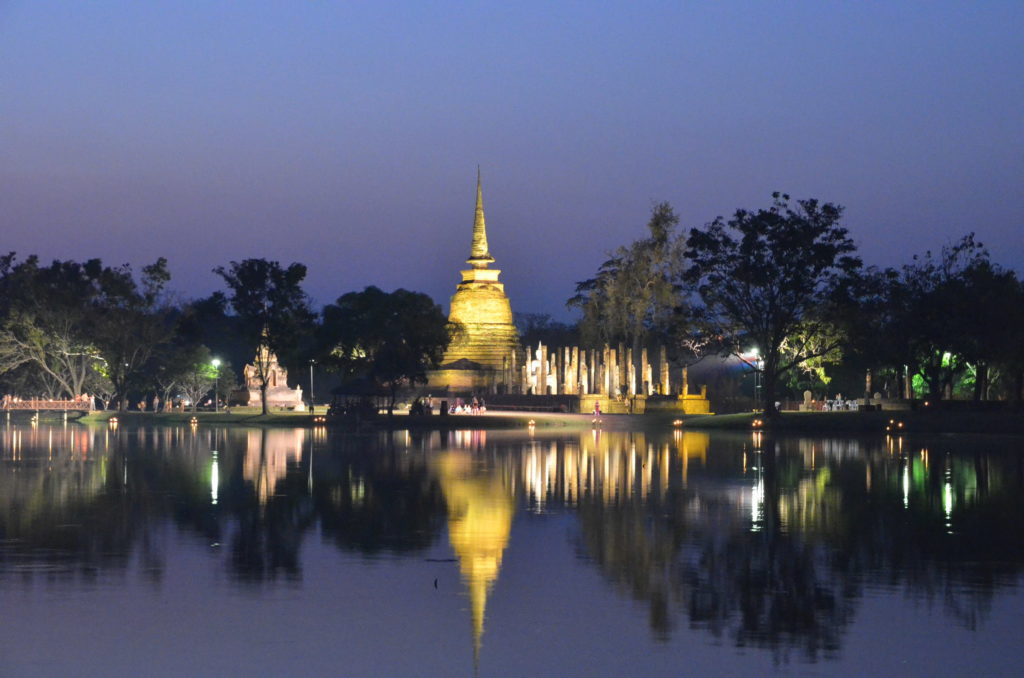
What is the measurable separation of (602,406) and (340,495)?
180 ft

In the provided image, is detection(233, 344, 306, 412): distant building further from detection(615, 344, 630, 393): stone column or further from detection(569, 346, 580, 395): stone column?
detection(615, 344, 630, 393): stone column

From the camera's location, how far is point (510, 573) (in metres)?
17.2

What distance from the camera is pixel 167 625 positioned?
14.0 m

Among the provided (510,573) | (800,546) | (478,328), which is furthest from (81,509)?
(478,328)

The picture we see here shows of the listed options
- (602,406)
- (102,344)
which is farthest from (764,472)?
(102,344)

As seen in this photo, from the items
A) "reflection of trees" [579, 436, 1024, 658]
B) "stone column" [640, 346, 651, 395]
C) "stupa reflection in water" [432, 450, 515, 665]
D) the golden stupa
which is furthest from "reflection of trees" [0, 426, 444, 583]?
the golden stupa

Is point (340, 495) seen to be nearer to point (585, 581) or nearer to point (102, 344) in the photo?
point (585, 581)

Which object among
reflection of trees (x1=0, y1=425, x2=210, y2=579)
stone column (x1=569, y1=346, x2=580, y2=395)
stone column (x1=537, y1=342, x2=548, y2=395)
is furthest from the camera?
stone column (x1=537, y1=342, x2=548, y2=395)

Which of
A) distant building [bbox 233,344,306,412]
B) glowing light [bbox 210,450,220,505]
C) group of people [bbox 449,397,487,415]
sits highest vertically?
distant building [bbox 233,344,306,412]

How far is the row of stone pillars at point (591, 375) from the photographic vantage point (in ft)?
271

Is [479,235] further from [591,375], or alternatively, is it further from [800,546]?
[800,546]

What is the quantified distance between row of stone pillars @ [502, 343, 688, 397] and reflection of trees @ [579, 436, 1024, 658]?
1904 inches

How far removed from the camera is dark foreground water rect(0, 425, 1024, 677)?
1275 centimetres

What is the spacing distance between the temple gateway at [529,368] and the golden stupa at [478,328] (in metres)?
0.06
